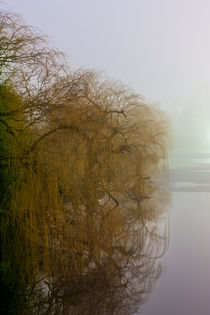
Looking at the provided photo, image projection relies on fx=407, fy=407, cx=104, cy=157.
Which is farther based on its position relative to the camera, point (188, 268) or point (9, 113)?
point (188, 268)

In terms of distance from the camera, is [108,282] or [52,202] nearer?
[52,202]

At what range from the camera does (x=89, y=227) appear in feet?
17.7

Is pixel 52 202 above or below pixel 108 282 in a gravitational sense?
above

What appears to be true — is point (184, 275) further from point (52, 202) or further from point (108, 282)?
point (52, 202)

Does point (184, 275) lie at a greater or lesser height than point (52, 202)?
lesser

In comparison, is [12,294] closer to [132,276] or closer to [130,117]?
[132,276]

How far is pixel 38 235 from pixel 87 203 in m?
0.77

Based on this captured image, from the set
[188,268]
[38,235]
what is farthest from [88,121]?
[188,268]

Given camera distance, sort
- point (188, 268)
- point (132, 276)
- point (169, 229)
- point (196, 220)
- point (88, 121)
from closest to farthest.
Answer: point (88, 121)
point (132, 276)
point (188, 268)
point (169, 229)
point (196, 220)

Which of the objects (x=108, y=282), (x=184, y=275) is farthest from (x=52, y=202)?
(x=184, y=275)

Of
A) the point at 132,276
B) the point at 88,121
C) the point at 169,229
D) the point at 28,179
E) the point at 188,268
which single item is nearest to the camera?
the point at 28,179

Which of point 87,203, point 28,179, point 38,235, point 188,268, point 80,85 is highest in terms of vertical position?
point 80,85

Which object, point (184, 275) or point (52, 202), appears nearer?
point (52, 202)

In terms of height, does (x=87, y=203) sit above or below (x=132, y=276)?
above
